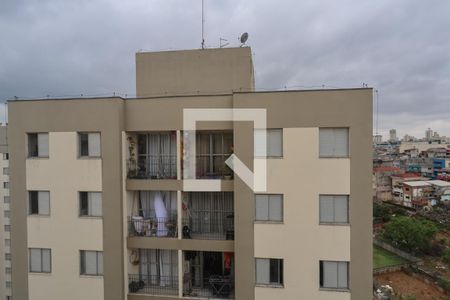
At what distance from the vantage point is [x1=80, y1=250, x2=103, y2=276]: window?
36.2 ft

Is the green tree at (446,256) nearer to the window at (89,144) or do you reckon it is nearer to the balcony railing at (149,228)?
the balcony railing at (149,228)

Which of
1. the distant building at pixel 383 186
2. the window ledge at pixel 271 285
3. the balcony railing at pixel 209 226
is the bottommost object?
the distant building at pixel 383 186

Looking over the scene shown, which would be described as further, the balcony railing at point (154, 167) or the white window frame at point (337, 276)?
the balcony railing at point (154, 167)

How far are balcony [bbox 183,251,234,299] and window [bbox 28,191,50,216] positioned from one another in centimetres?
619

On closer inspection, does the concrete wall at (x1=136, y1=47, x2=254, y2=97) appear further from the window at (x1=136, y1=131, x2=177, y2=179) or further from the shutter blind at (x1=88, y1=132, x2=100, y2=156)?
the shutter blind at (x1=88, y1=132, x2=100, y2=156)

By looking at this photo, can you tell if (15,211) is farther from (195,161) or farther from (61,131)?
(195,161)

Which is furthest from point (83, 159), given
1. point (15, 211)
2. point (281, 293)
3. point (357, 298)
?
point (357, 298)

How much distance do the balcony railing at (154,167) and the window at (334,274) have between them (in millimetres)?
6957

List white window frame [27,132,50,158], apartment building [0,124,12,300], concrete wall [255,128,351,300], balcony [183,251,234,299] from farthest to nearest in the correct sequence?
1. apartment building [0,124,12,300]
2. white window frame [27,132,50,158]
3. balcony [183,251,234,299]
4. concrete wall [255,128,351,300]

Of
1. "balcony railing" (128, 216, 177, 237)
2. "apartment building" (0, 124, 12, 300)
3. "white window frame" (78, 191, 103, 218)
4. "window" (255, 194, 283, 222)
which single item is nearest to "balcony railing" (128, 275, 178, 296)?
"balcony railing" (128, 216, 177, 237)

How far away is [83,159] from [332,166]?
982 cm

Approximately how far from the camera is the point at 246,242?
1024cm

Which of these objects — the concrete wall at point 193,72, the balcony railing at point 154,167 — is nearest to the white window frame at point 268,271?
the balcony railing at point 154,167

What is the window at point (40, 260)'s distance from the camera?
11258 mm
